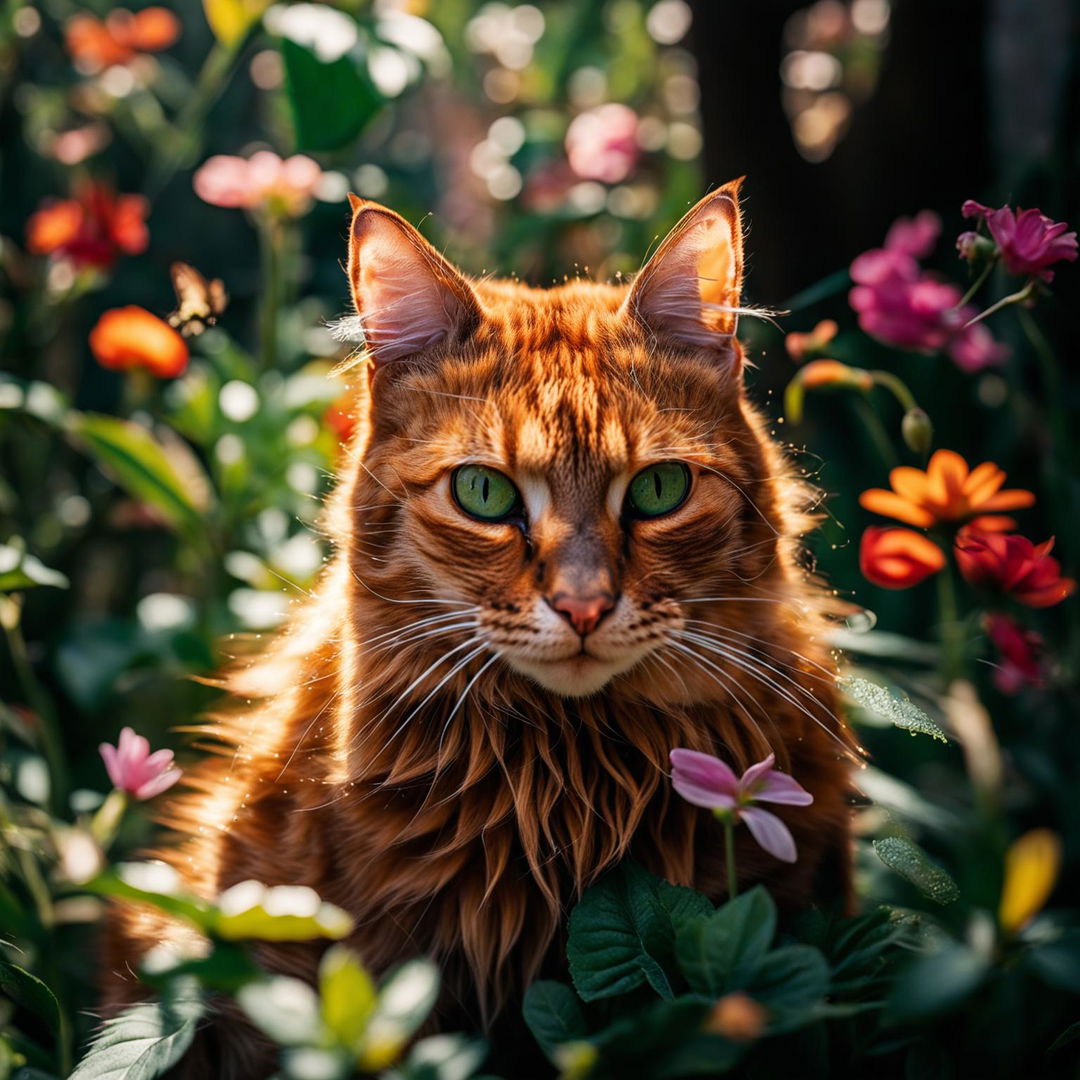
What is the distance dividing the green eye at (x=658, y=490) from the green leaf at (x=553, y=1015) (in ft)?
1.41

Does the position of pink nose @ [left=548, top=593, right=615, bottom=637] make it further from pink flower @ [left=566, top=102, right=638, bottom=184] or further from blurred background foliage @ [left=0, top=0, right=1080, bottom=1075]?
pink flower @ [left=566, top=102, right=638, bottom=184]

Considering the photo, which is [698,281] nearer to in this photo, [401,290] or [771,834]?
[401,290]

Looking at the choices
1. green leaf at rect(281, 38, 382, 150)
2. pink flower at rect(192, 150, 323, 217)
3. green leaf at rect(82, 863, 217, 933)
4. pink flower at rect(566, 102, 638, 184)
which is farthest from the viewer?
pink flower at rect(566, 102, 638, 184)

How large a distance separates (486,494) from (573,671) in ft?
0.65

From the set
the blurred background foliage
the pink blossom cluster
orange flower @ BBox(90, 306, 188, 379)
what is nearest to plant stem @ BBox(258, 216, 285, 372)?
the blurred background foliage

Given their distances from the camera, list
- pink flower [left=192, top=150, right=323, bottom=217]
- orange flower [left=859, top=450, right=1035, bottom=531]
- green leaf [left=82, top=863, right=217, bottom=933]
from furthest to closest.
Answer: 1. pink flower [left=192, top=150, right=323, bottom=217]
2. orange flower [left=859, top=450, right=1035, bottom=531]
3. green leaf [left=82, top=863, right=217, bottom=933]

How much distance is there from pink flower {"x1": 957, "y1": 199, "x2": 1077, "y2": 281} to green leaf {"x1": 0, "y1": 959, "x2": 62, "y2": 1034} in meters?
1.07

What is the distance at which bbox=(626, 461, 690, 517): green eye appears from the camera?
3.29 ft

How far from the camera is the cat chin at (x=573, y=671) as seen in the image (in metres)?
0.91

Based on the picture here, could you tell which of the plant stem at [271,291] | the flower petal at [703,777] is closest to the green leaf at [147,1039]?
the flower petal at [703,777]

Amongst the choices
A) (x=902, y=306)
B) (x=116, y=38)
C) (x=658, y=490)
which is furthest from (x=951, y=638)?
(x=116, y=38)

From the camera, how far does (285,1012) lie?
2.00ft

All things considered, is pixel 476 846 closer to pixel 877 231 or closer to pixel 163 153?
pixel 877 231

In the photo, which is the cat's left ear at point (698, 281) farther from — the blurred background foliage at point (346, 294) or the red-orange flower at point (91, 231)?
the red-orange flower at point (91, 231)
